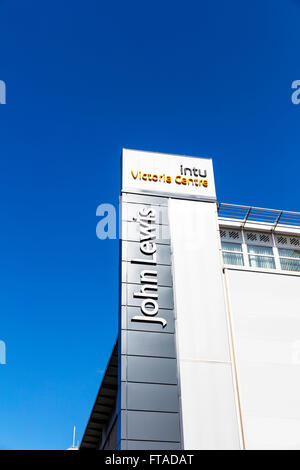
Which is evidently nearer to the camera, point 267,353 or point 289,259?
point 267,353

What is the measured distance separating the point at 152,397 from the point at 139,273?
6.55m

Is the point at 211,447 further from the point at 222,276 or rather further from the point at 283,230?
the point at 283,230

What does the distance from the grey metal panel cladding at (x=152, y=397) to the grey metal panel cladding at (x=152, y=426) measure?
269mm

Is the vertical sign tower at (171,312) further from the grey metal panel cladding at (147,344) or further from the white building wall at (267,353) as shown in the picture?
the white building wall at (267,353)

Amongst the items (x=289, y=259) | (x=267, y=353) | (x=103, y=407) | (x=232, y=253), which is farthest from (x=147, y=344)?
(x=103, y=407)

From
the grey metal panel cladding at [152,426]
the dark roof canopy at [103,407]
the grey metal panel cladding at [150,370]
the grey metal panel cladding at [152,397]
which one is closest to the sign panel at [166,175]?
the grey metal panel cladding at [150,370]

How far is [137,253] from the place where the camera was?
2805 cm

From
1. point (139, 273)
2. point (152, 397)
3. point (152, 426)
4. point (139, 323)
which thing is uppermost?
point (139, 273)

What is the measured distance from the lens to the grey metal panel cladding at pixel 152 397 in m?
23.7

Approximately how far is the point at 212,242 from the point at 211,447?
11266 millimetres

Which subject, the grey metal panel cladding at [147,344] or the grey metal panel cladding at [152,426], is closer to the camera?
the grey metal panel cladding at [152,426]

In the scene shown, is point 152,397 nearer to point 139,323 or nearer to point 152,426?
point 152,426
